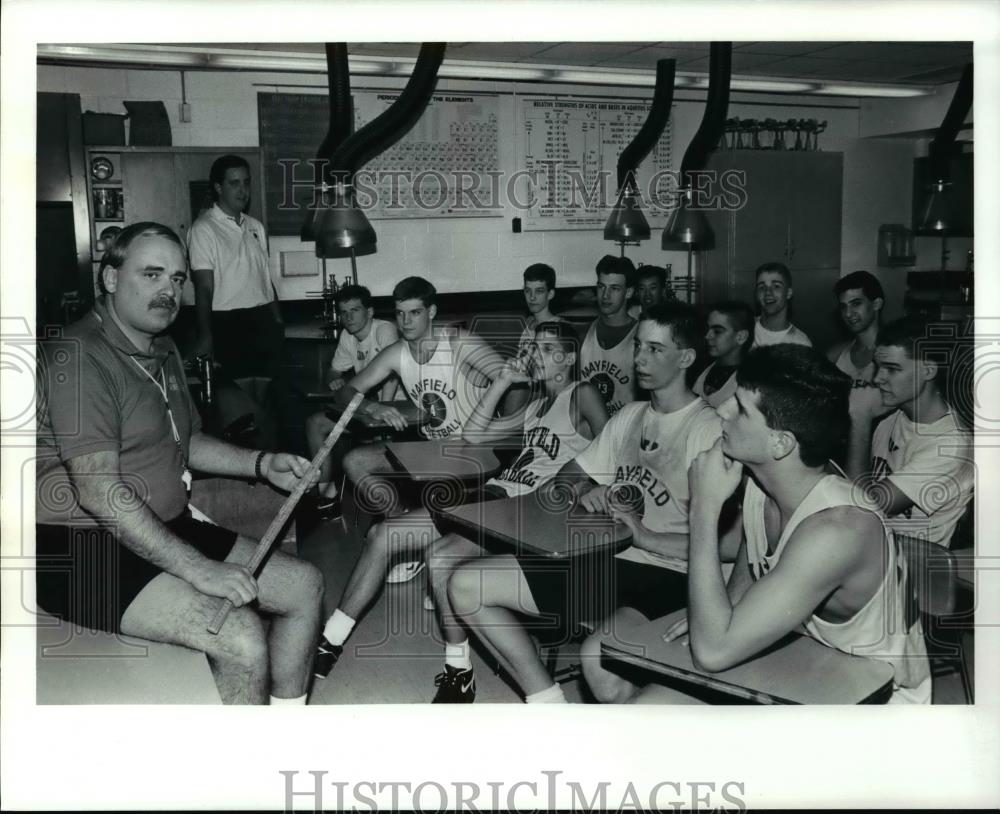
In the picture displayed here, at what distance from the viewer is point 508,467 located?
135 inches

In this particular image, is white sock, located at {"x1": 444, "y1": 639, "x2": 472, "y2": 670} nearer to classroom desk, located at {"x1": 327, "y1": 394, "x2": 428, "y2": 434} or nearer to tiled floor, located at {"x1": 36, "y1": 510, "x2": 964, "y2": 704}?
tiled floor, located at {"x1": 36, "y1": 510, "x2": 964, "y2": 704}

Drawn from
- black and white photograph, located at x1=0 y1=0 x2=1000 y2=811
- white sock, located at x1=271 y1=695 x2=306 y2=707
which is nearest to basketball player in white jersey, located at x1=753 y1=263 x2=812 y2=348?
black and white photograph, located at x1=0 y1=0 x2=1000 y2=811

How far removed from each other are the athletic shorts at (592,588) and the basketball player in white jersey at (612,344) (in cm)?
147

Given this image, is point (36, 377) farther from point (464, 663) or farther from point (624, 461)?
point (624, 461)

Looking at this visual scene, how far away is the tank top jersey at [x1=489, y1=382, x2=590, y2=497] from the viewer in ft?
11.2

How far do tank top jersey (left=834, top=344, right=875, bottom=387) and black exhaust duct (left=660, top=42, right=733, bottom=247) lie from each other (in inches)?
39.3

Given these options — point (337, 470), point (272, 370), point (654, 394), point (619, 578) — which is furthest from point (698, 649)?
point (272, 370)

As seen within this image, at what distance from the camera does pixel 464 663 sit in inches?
116

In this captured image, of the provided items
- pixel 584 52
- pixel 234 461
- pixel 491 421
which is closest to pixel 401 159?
pixel 584 52

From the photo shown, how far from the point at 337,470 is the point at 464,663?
1791 millimetres

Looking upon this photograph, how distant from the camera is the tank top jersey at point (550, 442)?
3.42 m

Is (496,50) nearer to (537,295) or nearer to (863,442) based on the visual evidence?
(537,295)

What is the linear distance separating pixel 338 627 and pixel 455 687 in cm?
53

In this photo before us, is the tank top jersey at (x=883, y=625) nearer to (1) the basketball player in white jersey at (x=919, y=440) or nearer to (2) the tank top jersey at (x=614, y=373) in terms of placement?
(1) the basketball player in white jersey at (x=919, y=440)
